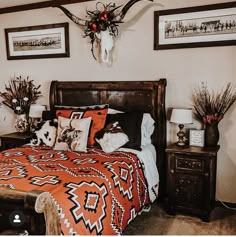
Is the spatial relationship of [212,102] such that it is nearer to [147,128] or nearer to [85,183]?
[147,128]

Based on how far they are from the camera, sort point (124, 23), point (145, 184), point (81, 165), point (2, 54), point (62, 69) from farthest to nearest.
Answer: point (2, 54) → point (62, 69) → point (124, 23) → point (145, 184) → point (81, 165)

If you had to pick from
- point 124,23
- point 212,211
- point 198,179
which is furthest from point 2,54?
point 212,211

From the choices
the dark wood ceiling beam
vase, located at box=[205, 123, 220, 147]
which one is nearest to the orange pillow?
vase, located at box=[205, 123, 220, 147]

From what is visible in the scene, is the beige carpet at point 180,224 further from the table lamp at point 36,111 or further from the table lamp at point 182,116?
the table lamp at point 36,111

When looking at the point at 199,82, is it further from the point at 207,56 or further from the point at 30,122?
the point at 30,122

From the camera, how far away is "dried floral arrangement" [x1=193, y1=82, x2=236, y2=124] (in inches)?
125

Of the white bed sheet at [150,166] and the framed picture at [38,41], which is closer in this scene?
the white bed sheet at [150,166]

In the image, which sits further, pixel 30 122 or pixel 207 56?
pixel 30 122

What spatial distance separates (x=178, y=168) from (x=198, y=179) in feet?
0.76

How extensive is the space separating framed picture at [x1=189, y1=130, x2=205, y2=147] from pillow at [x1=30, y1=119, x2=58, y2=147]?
5.09 ft

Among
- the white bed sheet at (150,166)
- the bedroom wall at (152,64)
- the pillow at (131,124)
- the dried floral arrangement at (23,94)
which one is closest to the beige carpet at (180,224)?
the white bed sheet at (150,166)

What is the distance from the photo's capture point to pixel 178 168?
311 cm

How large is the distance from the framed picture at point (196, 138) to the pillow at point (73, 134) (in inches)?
45.6

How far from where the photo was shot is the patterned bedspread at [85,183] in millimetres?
1963
